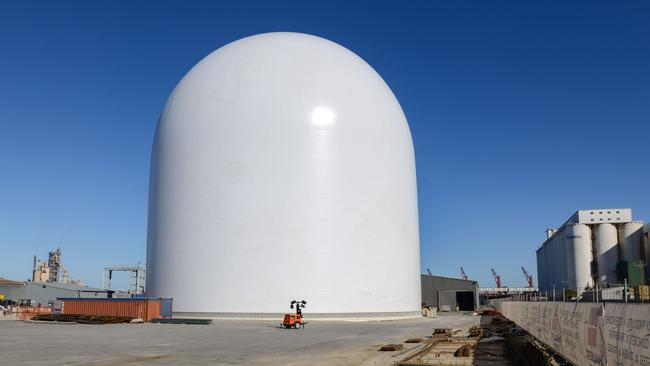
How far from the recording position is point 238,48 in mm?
50406

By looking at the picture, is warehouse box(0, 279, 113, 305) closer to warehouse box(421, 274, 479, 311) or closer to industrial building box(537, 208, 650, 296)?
warehouse box(421, 274, 479, 311)

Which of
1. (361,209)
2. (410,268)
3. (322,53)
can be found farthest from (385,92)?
(410,268)

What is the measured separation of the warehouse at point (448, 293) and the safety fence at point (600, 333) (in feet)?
215

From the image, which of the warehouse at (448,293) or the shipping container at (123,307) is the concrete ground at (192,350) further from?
the warehouse at (448,293)

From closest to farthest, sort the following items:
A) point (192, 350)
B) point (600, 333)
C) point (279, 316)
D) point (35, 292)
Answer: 1. point (600, 333)
2. point (192, 350)
3. point (279, 316)
4. point (35, 292)

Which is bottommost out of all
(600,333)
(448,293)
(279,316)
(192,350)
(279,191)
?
(448,293)

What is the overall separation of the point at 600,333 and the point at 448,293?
7553 cm

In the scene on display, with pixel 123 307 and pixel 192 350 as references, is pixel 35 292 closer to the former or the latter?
pixel 123 307

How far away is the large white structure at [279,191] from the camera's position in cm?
4294

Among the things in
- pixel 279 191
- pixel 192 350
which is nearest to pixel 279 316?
pixel 279 191

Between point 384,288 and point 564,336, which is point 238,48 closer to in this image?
point 384,288

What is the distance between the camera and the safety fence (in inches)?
352

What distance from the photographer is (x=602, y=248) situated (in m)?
89.1

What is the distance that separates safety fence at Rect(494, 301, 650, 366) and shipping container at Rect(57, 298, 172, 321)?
32273mm
